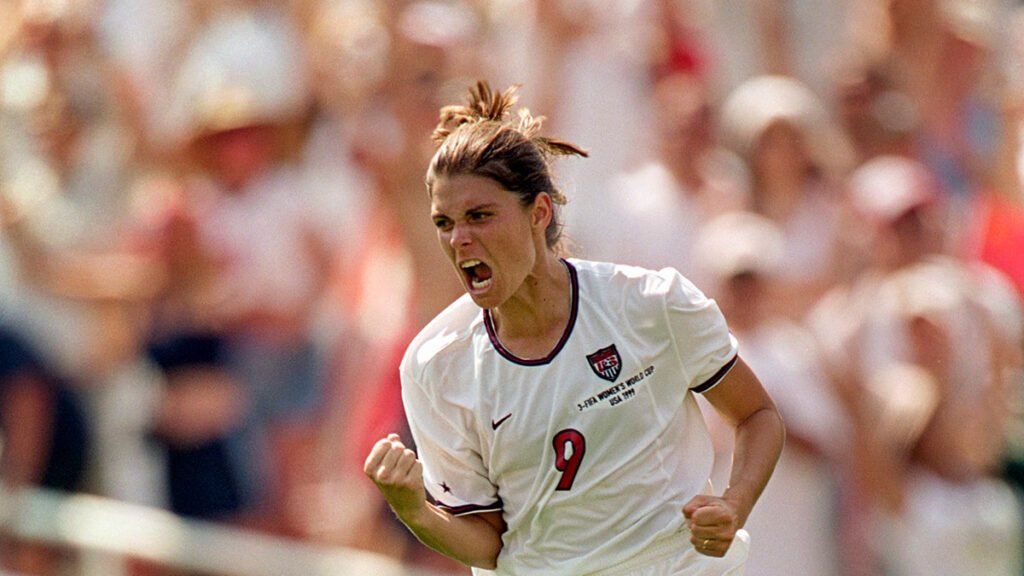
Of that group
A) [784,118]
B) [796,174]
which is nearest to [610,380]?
[796,174]

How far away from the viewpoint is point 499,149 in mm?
4469

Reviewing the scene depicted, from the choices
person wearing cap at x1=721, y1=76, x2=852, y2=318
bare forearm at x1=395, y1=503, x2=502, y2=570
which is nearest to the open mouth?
bare forearm at x1=395, y1=503, x2=502, y2=570

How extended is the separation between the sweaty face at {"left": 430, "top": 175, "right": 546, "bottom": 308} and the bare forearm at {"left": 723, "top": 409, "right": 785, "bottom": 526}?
715mm

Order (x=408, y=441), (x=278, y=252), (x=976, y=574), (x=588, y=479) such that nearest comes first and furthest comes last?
1. (x=588, y=479)
2. (x=976, y=574)
3. (x=408, y=441)
4. (x=278, y=252)

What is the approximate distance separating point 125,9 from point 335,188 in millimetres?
1811

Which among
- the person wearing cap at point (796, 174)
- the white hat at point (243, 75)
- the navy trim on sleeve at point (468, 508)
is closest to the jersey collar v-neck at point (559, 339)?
the navy trim on sleeve at point (468, 508)

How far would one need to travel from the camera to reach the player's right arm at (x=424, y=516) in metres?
4.26

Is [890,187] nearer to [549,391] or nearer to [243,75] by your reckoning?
[549,391]

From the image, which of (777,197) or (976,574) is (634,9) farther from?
(976,574)

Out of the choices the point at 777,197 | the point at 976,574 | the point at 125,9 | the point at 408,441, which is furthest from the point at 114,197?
the point at 976,574

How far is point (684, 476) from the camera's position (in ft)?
15.2

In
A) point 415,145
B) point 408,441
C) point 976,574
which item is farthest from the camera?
point 415,145

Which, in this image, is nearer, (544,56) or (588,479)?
(588,479)

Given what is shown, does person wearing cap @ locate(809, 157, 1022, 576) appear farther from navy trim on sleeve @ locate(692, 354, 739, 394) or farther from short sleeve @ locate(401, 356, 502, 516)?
short sleeve @ locate(401, 356, 502, 516)
